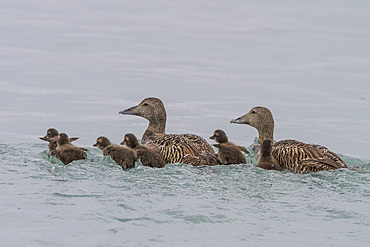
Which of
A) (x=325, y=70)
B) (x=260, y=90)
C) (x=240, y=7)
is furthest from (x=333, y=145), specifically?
(x=240, y=7)

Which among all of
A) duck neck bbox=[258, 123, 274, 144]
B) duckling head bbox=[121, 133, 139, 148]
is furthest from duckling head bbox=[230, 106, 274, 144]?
duckling head bbox=[121, 133, 139, 148]

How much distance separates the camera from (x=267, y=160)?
9531 mm

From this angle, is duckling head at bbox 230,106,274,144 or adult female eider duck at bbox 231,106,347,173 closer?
adult female eider duck at bbox 231,106,347,173

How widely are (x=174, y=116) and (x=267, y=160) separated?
3.71 metres

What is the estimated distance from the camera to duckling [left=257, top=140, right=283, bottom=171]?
942 centimetres

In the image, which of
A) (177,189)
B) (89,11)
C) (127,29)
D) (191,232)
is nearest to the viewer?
(191,232)

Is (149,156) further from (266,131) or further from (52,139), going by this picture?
(266,131)

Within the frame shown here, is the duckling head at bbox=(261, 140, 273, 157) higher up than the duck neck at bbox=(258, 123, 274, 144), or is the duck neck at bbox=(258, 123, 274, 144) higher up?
the duck neck at bbox=(258, 123, 274, 144)

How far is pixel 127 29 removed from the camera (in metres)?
19.7

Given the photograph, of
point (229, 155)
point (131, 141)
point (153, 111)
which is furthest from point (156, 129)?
point (229, 155)

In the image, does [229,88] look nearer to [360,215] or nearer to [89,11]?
[360,215]

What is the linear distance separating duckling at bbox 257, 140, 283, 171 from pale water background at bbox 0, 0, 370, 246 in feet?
0.83

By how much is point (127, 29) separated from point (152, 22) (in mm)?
1169

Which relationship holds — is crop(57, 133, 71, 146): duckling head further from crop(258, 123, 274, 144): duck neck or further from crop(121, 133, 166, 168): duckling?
crop(258, 123, 274, 144): duck neck
